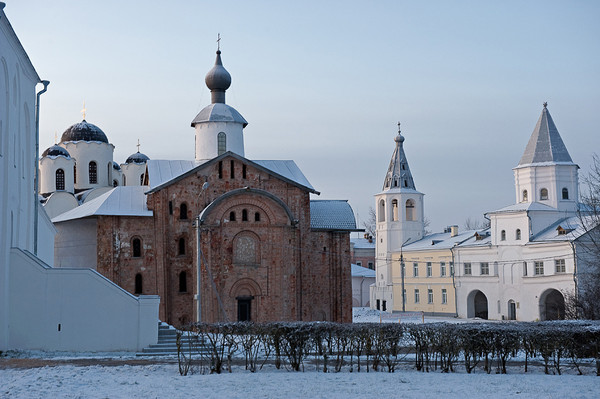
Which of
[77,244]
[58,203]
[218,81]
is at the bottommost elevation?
[77,244]

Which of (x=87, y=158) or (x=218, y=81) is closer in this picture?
(x=218, y=81)

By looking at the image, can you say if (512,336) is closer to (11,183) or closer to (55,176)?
(11,183)

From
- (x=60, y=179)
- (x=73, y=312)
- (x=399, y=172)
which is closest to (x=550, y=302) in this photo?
(x=399, y=172)

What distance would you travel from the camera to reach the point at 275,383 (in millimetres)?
12625

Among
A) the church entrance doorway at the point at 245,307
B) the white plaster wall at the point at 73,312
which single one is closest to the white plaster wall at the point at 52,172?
the church entrance doorway at the point at 245,307

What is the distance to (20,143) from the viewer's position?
20000mm

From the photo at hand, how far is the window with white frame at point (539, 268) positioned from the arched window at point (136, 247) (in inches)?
1018

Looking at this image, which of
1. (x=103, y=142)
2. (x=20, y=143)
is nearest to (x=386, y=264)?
(x=103, y=142)

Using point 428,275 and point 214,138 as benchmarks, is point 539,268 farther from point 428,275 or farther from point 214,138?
point 214,138

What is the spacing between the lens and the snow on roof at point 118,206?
30.5 meters

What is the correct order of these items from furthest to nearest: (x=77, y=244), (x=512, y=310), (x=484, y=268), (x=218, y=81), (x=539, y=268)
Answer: (x=484, y=268)
(x=512, y=310)
(x=539, y=268)
(x=218, y=81)
(x=77, y=244)

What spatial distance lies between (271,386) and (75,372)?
3650 mm

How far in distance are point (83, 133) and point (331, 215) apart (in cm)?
1561

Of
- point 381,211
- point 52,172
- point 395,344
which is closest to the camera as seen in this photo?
point 395,344
